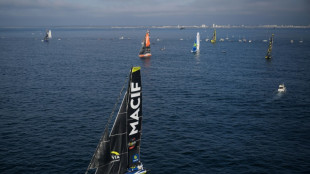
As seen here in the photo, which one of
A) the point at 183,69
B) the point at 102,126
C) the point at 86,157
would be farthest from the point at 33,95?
the point at 183,69

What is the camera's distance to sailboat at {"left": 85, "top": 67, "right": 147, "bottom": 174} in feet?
83.6

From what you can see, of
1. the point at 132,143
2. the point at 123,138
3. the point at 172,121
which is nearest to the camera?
the point at 123,138

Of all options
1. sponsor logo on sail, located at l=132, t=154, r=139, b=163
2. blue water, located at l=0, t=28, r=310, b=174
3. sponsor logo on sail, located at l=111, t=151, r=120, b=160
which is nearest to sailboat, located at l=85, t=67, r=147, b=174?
sponsor logo on sail, located at l=111, t=151, r=120, b=160

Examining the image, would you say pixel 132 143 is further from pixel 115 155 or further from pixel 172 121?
pixel 172 121

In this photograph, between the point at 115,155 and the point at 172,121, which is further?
the point at 172,121

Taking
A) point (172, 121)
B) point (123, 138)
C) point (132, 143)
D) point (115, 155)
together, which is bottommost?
point (172, 121)

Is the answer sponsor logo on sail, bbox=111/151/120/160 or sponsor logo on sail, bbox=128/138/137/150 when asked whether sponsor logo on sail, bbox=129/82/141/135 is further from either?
sponsor logo on sail, bbox=111/151/120/160

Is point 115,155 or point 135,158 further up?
point 115,155

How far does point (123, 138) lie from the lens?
26.9 metres

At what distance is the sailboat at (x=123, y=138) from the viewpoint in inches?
1003

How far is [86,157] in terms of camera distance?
39531 millimetres

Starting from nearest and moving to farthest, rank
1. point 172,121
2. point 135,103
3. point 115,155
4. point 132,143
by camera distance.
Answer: point 135,103, point 115,155, point 132,143, point 172,121

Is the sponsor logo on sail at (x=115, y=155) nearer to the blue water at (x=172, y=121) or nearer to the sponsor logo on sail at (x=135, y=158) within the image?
the sponsor logo on sail at (x=135, y=158)

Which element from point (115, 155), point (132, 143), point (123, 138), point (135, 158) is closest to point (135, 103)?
point (123, 138)
